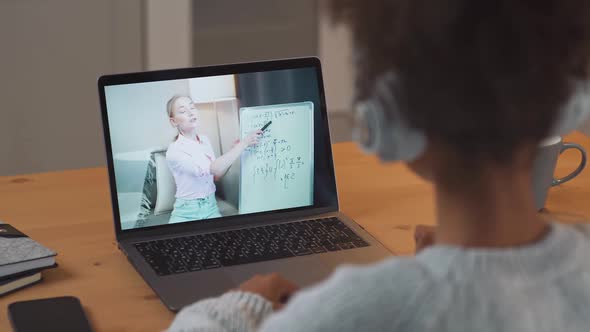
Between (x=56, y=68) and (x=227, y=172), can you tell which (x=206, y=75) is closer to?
(x=227, y=172)

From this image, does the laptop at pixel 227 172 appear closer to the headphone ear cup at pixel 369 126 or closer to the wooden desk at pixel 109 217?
the wooden desk at pixel 109 217

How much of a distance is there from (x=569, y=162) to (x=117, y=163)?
0.84 m

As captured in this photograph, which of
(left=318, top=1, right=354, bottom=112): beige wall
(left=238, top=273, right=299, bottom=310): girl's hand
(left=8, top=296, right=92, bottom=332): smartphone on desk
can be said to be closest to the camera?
(left=238, top=273, right=299, bottom=310): girl's hand

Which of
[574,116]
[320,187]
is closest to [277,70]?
[320,187]

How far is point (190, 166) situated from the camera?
1417mm

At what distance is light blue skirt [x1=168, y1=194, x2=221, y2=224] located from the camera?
4.64 ft

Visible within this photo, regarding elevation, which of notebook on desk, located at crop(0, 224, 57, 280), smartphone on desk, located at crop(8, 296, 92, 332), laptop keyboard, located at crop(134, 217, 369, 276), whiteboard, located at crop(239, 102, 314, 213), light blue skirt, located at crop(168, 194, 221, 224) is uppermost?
whiteboard, located at crop(239, 102, 314, 213)

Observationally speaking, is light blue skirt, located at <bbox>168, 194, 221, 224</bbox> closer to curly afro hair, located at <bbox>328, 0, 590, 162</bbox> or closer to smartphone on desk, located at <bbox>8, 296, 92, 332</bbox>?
smartphone on desk, located at <bbox>8, 296, 92, 332</bbox>

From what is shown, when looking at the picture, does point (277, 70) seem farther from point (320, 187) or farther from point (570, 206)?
point (570, 206)

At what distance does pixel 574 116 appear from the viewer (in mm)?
782

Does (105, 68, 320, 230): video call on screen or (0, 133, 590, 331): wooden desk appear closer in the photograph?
(0, 133, 590, 331): wooden desk

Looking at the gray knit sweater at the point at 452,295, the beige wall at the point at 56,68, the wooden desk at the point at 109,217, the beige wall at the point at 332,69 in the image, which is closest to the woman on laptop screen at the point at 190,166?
the wooden desk at the point at 109,217

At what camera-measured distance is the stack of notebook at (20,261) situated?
125cm

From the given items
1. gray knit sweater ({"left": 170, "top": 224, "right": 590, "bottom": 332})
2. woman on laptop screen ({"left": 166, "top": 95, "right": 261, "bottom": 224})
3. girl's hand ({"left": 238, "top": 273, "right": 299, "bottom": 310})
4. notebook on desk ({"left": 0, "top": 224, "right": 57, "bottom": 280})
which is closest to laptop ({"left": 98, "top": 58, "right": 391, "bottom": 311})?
woman on laptop screen ({"left": 166, "top": 95, "right": 261, "bottom": 224})
